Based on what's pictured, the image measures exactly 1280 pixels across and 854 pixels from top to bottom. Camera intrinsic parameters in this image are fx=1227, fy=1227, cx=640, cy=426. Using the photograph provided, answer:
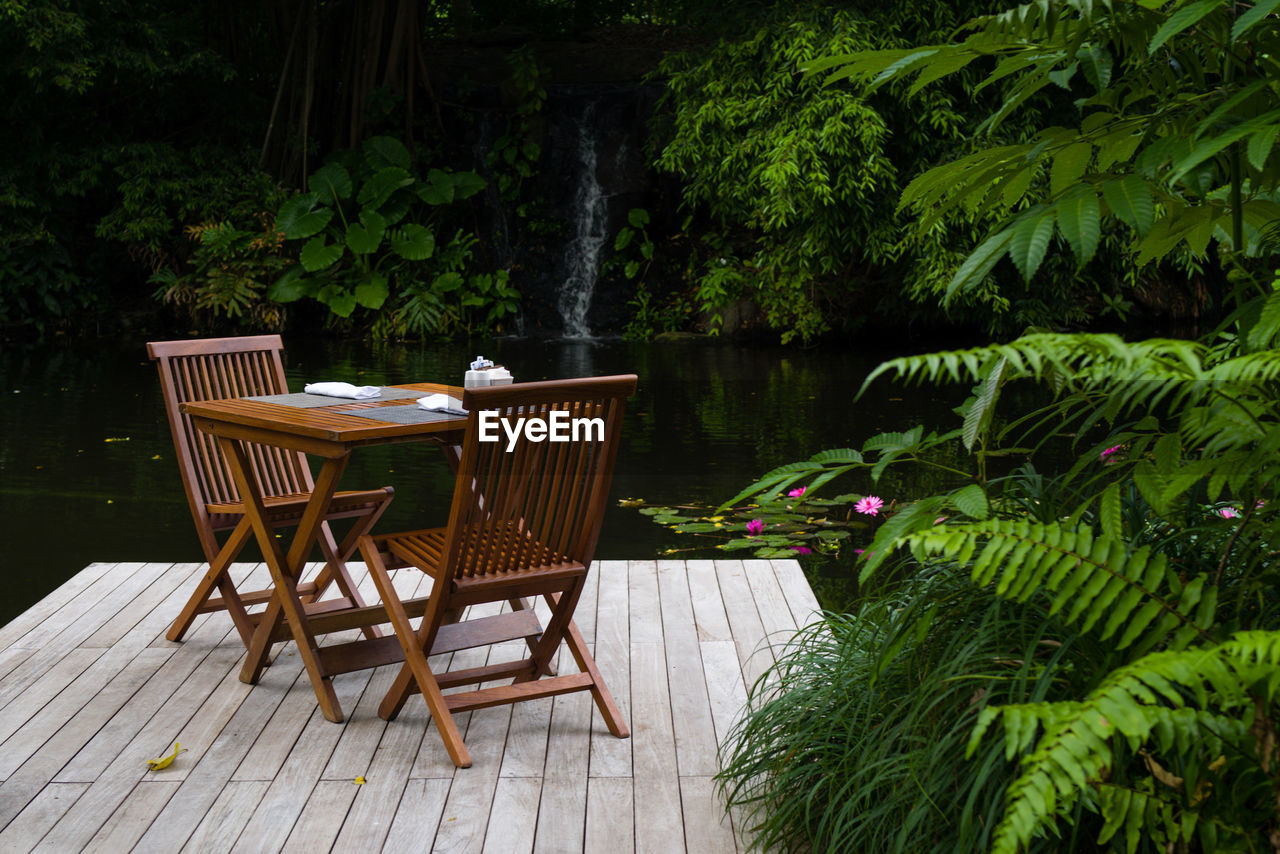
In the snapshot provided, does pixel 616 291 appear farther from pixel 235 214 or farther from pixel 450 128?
pixel 235 214

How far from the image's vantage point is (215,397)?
14.0 feet

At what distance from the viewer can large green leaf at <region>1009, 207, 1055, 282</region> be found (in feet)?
5.04

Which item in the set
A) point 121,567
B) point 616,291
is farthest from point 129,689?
point 616,291

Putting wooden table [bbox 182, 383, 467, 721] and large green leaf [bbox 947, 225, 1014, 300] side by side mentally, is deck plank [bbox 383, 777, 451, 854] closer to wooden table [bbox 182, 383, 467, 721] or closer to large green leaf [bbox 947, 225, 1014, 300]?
wooden table [bbox 182, 383, 467, 721]

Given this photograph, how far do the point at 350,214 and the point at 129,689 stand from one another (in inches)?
496

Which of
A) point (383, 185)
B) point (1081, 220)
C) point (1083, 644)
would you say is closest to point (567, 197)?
point (383, 185)

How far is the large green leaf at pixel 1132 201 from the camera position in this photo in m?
1.61

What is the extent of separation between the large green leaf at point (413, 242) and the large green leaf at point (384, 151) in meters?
0.81

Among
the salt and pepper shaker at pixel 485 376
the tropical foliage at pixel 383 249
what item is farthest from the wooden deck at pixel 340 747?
the tropical foliage at pixel 383 249

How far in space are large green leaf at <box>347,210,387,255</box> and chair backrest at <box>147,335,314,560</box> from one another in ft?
35.0

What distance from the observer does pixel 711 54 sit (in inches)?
508

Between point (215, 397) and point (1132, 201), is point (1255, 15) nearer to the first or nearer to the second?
point (1132, 201)

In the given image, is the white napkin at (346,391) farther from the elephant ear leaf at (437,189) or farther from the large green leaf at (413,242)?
the elephant ear leaf at (437,189)
